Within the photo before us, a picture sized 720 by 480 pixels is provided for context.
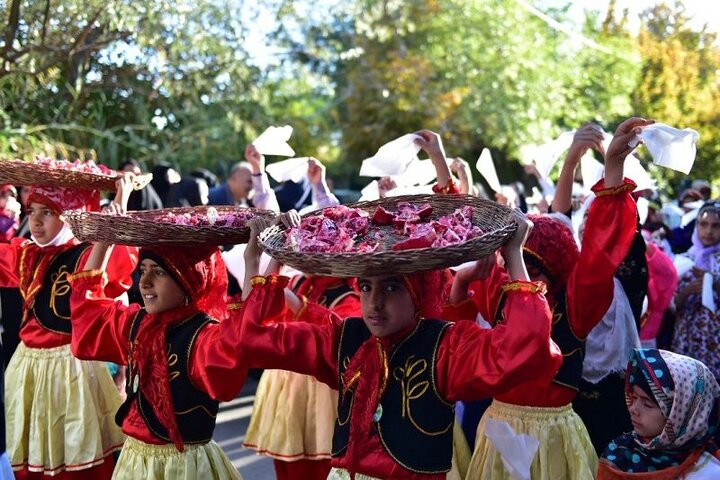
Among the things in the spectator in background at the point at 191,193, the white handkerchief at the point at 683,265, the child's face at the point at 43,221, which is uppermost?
the child's face at the point at 43,221

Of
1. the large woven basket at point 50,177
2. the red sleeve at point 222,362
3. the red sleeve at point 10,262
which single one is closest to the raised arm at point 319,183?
the large woven basket at point 50,177

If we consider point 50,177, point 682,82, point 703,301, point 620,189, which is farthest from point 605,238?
point 682,82

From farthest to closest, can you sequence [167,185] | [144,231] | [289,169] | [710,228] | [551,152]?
[167,185]
[710,228]
[289,169]
[551,152]
[144,231]

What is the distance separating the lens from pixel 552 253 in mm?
3816

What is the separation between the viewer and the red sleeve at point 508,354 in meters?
2.83

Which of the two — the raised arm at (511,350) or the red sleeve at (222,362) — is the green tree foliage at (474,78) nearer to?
the red sleeve at (222,362)

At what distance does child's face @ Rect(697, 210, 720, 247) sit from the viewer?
6.28 m

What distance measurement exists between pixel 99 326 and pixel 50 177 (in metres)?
0.79

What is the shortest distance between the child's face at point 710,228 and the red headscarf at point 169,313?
3999 mm

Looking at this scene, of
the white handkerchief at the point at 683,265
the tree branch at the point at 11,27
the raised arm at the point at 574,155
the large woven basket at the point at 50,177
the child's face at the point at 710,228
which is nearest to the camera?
the raised arm at the point at 574,155

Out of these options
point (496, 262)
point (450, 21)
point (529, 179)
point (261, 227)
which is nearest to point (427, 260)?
point (261, 227)

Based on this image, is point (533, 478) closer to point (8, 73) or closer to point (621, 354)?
point (621, 354)

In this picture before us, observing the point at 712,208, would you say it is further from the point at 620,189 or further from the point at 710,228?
the point at 620,189

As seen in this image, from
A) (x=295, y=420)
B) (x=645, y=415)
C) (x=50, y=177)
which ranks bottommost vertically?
(x=295, y=420)
